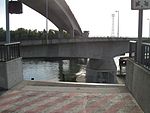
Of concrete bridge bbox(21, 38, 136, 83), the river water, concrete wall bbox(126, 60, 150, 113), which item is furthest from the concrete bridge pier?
concrete wall bbox(126, 60, 150, 113)

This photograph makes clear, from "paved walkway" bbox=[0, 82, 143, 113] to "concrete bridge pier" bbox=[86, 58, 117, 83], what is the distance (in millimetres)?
39287

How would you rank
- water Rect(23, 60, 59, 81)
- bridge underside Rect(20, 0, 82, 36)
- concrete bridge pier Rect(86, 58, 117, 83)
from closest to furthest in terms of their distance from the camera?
1. concrete bridge pier Rect(86, 58, 117, 83)
2. water Rect(23, 60, 59, 81)
3. bridge underside Rect(20, 0, 82, 36)

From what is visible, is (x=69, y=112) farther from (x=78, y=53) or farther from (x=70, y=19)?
(x=70, y=19)

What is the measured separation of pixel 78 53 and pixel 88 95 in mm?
31439

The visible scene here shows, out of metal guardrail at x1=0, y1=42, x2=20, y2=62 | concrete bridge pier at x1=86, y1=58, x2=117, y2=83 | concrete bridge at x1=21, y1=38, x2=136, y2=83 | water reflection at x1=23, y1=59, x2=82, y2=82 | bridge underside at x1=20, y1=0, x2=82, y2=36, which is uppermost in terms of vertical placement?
bridge underside at x1=20, y1=0, x2=82, y2=36

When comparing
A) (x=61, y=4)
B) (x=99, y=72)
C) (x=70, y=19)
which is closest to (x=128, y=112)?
(x=99, y=72)

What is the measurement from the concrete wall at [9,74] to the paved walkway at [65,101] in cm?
31

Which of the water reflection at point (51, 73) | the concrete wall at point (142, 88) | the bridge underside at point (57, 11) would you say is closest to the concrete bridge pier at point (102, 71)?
the water reflection at point (51, 73)

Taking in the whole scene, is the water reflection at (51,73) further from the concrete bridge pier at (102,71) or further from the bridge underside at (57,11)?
the bridge underside at (57,11)

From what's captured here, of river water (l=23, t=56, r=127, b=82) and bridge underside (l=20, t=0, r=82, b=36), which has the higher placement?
bridge underside (l=20, t=0, r=82, b=36)

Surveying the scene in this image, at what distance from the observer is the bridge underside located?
172 ft

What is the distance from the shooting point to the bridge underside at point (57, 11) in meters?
52.3

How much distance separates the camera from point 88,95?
8664mm

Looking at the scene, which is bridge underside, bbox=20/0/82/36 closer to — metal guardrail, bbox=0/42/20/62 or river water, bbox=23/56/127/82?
river water, bbox=23/56/127/82
